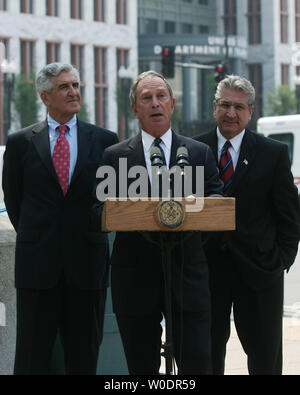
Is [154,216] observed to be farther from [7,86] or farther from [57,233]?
[7,86]

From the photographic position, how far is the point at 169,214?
4918 millimetres

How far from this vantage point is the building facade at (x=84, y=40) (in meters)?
76.6

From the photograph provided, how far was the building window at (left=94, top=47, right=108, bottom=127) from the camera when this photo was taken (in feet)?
270

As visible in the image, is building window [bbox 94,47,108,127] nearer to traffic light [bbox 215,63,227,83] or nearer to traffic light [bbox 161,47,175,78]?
traffic light [bbox 215,63,227,83]

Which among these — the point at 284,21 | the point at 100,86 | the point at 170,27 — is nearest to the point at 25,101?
the point at 100,86

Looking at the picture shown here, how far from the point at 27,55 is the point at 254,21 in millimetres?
28174

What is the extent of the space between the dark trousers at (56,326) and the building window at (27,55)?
7168cm

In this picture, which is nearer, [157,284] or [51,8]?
[157,284]

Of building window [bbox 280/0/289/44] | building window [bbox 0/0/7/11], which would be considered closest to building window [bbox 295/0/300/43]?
building window [bbox 280/0/289/44]

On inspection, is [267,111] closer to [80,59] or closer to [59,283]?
[80,59]

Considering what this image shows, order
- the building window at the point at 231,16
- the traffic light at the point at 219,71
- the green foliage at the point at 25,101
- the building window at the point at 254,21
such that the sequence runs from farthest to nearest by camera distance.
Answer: the building window at the point at 231,16 → the building window at the point at 254,21 → the green foliage at the point at 25,101 → the traffic light at the point at 219,71

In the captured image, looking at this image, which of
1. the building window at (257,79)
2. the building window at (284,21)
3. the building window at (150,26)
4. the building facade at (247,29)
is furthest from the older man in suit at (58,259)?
the building window at (284,21)

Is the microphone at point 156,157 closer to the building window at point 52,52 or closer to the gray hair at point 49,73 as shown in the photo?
the gray hair at point 49,73

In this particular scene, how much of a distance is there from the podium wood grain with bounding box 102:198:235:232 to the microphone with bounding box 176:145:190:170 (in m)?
0.24
